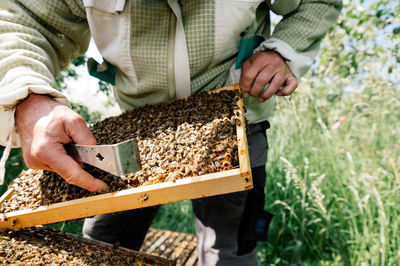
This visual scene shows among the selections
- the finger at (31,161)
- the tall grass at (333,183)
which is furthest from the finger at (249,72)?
the finger at (31,161)

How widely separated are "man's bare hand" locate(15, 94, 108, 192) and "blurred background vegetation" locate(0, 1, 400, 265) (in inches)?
75.1

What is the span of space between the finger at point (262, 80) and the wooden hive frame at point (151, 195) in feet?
1.26

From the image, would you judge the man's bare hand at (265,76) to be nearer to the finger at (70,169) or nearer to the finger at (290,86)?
the finger at (290,86)

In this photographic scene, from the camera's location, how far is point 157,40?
1788 mm

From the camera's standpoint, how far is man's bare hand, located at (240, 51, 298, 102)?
1.84m

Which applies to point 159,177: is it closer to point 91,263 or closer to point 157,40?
point 91,263

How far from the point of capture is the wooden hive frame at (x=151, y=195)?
4.15ft

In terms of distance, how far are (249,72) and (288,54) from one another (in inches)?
12.4

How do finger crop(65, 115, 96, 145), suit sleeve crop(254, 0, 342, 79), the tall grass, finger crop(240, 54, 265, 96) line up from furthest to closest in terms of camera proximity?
the tall grass < suit sleeve crop(254, 0, 342, 79) < finger crop(240, 54, 265, 96) < finger crop(65, 115, 96, 145)

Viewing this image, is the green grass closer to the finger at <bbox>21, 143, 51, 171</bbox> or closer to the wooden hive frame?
the wooden hive frame

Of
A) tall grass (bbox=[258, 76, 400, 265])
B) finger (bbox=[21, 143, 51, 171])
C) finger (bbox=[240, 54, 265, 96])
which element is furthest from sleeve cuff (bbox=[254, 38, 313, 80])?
finger (bbox=[21, 143, 51, 171])

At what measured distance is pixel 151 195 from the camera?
1.33m

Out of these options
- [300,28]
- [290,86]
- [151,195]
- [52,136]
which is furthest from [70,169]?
[300,28]

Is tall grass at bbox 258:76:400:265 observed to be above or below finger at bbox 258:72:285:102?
below
